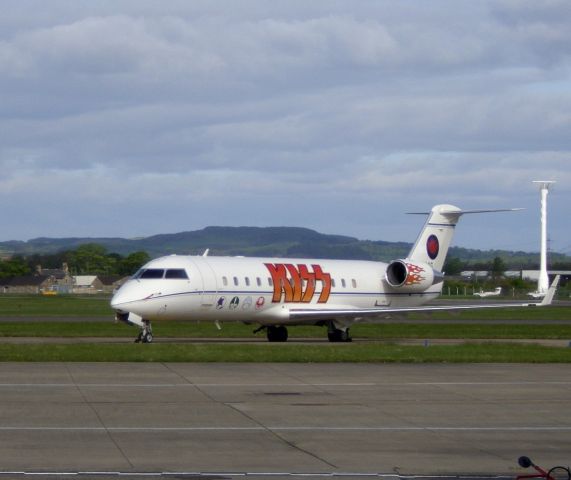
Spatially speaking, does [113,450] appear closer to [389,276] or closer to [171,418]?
[171,418]

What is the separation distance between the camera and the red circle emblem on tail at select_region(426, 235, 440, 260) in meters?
42.8

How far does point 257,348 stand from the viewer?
31.5 m

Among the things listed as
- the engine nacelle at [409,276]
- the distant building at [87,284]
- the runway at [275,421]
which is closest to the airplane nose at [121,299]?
the runway at [275,421]

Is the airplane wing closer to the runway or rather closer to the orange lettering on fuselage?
the orange lettering on fuselage

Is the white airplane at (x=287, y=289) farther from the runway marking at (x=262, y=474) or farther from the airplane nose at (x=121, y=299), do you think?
the runway marking at (x=262, y=474)

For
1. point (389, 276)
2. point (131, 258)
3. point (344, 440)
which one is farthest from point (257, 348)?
point (131, 258)

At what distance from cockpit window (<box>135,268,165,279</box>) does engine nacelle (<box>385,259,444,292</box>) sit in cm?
1017

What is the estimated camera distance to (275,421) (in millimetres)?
16250

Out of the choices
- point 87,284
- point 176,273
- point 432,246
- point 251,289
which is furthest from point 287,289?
point 87,284

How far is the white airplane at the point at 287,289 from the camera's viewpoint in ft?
115

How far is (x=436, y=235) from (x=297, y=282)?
23.9ft

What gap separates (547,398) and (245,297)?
18.0m

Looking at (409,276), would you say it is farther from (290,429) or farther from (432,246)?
(290,429)

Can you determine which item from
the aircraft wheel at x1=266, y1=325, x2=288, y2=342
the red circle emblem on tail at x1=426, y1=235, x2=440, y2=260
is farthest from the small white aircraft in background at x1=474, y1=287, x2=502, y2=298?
the aircraft wheel at x1=266, y1=325, x2=288, y2=342
